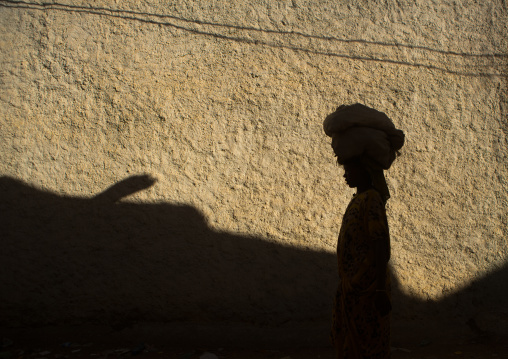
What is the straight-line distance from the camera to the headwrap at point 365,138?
6.32 feet

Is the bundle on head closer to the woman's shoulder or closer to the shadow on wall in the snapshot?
the woman's shoulder

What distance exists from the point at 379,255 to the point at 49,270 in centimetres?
279

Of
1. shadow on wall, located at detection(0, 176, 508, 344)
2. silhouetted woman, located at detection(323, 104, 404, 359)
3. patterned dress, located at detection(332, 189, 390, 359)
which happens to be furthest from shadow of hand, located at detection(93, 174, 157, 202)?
patterned dress, located at detection(332, 189, 390, 359)

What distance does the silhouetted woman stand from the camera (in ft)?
5.98

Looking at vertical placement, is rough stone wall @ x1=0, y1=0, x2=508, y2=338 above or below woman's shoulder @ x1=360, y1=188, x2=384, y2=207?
above

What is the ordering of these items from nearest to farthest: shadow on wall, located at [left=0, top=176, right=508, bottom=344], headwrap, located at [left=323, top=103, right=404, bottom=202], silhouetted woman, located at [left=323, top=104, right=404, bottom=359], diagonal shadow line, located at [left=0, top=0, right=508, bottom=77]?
1. silhouetted woman, located at [left=323, top=104, right=404, bottom=359]
2. headwrap, located at [left=323, top=103, right=404, bottom=202]
3. shadow on wall, located at [left=0, top=176, right=508, bottom=344]
4. diagonal shadow line, located at [left=0, top=0, right=508, bottom=77]

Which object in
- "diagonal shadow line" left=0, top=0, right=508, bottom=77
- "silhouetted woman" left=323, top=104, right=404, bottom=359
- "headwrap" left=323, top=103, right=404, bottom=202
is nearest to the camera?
"silhouetted woman" left=323, top=104, right=404, bottom=359

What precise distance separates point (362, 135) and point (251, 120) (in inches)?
69.1

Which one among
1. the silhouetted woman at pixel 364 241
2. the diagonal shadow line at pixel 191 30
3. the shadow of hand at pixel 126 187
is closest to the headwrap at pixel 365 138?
the silhouetted woman at pixel 364 241

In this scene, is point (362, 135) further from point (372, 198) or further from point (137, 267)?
point (137, 267)

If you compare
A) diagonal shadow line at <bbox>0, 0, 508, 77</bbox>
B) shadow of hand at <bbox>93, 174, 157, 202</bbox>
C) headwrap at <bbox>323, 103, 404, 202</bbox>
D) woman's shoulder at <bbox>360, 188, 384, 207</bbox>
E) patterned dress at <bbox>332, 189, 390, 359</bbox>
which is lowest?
patterned dress at <bbox>332, 189, 390, 359</bbox>

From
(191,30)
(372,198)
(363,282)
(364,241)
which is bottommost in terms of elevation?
(363,282)

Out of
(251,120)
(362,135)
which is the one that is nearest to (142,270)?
(251,120)

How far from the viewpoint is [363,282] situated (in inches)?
72.2
